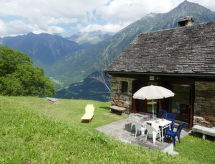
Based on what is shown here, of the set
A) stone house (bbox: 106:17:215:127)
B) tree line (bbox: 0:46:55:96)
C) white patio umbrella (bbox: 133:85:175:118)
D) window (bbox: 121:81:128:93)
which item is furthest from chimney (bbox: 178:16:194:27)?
tree line (bbox: 0:46:55:96)

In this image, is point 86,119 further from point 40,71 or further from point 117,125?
point 40,71

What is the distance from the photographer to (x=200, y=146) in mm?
8016

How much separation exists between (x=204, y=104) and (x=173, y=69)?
A: 2721 mm

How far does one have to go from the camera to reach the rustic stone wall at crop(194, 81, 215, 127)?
364 inches

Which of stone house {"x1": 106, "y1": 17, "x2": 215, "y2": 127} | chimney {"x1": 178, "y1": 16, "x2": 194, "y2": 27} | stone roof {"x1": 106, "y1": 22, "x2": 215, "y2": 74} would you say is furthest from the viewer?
chimney {"x1": 178, "y1": 16, "x2": 194, "y2": 27}

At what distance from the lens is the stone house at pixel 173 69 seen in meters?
9.56

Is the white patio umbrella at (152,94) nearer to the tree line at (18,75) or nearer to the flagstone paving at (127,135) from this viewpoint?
the flagstone paving at (127,135)

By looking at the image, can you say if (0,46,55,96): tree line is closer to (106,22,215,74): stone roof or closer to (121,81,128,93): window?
(106,22,215,74): stone roof

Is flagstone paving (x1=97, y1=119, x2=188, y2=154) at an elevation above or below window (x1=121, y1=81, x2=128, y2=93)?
below

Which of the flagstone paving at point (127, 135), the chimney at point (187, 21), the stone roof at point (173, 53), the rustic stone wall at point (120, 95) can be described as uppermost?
the chimney at point (187, 21)

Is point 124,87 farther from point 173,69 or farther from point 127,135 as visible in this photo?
point 127,135

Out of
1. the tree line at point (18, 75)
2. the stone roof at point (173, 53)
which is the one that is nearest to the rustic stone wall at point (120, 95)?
the stone roof at point (173, 53)

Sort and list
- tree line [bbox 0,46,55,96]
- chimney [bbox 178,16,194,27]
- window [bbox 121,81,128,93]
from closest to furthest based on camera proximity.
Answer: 1. window [bbox 121,81,128,93]
2. chimney [bbox 178,16,194,27]
3. tree line [bbox 0,46,55,96]

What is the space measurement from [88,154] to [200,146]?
634 cm
